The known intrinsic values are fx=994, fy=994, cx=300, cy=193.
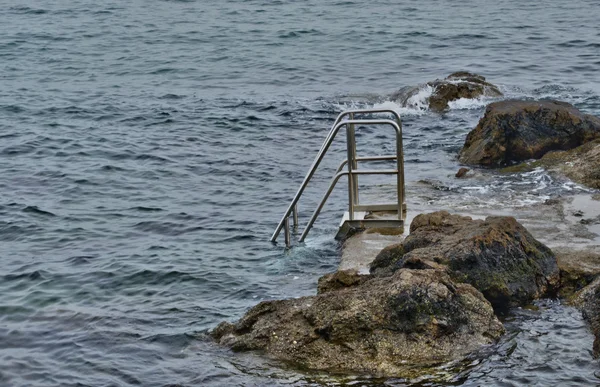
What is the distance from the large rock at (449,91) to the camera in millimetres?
19094

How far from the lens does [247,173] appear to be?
15.0 meters

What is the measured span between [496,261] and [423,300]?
1101 mm

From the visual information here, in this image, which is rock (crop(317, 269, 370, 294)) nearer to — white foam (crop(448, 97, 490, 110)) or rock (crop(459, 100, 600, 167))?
rock (crop(459, 100, 600, 167))

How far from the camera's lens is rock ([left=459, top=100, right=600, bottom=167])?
44.0ft

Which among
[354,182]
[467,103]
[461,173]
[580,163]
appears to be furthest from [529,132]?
[467,103]

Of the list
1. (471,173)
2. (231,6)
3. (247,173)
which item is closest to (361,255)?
(471,173)

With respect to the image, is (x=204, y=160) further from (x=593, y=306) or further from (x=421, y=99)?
(x=593, y=306)

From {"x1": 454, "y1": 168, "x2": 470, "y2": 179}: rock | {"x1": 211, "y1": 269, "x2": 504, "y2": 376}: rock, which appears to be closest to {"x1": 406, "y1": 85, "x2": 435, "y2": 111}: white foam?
{"x1": 454, "y1": 168, "x2": 470, "y2": 179}: rock

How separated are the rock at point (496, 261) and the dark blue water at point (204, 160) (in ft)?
1.01

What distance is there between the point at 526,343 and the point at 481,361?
511 millimetres

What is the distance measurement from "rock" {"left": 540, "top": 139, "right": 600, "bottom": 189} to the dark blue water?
0.29m

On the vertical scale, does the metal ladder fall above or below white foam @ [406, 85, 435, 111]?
above

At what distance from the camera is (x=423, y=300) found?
741 cm

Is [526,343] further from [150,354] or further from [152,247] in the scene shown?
[152,247]
